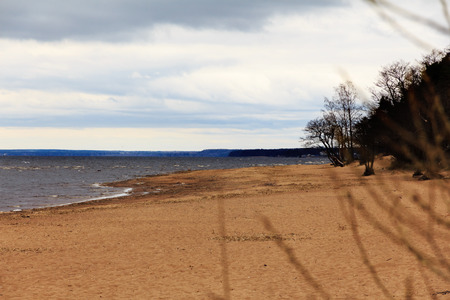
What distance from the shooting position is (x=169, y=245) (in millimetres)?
16391

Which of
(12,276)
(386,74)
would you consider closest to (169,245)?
(12,276)

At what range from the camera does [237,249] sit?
1531cm

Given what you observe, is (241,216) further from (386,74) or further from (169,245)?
(386,74)

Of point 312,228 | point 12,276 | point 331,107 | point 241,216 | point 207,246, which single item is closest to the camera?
point 12,276

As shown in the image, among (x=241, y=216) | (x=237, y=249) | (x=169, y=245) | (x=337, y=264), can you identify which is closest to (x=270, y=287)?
(x=337, y=264)

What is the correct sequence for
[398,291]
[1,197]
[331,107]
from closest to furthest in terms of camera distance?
[398,291], [1,197], [331,107]

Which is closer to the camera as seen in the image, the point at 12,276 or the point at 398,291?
the point at 398,291

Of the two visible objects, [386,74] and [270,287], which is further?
[386,74]

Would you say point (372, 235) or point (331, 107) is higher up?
point (331, 107)

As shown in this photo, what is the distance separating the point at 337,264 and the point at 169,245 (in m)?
6.11

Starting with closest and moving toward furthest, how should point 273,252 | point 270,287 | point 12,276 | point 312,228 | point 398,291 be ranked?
1. point 398,291
2. point 270,287
3. point 12,276
4. point 273,252
5. point 312,228

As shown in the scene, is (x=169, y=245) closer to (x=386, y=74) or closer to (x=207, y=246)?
(x=207, y=246)

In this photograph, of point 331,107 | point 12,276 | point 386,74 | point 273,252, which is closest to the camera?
point 12,276

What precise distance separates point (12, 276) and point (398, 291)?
9770 millimetres
